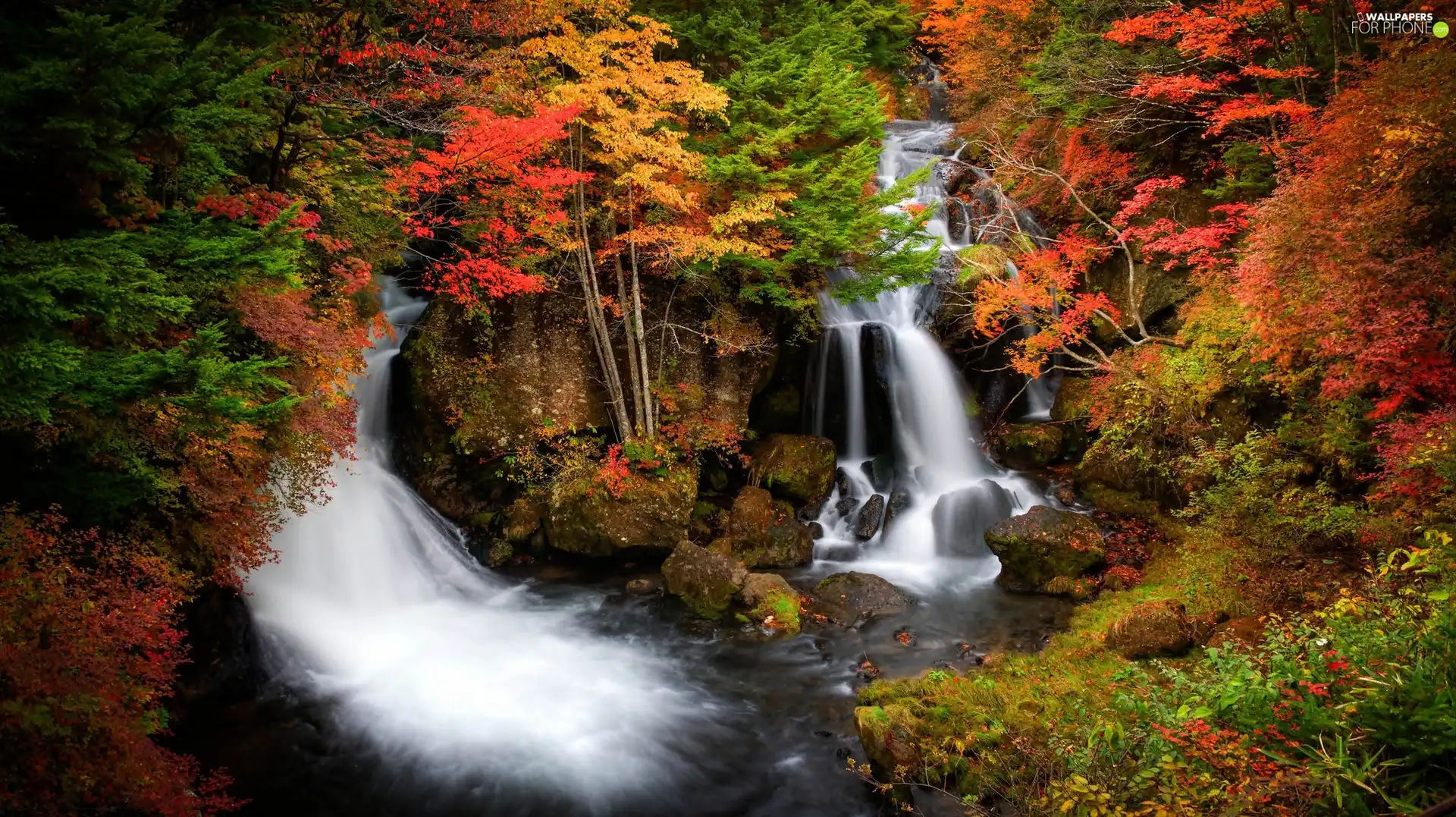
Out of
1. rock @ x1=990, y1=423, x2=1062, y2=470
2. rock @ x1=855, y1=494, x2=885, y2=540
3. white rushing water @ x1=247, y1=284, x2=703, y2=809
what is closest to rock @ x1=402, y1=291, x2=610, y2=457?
white rushing water @ x1=247, y1=284, x2=703, y2=809

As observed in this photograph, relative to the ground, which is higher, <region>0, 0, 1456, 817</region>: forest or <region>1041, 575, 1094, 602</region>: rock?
<region>0, 0, 1456, 817</region>: forest

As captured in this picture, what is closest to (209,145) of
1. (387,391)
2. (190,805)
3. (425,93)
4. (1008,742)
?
(425,93)

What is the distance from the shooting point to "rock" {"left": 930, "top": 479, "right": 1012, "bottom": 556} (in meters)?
12.3

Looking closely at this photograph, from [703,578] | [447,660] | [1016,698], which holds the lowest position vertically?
[1016,698]

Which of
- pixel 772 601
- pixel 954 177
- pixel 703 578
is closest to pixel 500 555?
pixel 703 578

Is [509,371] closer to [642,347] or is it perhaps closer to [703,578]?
[642,347]

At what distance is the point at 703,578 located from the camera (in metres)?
10.6

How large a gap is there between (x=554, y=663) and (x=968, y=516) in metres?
8.19

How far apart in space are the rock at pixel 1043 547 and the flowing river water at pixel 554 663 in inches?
15.7

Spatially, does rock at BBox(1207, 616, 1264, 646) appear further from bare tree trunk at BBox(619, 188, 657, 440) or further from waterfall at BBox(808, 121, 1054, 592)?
bare tree trunk at BBox(619, 188, 657, 440)

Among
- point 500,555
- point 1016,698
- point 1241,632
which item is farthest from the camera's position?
point 500,555

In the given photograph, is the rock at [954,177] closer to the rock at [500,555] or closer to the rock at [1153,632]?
the rock at [1153,632]

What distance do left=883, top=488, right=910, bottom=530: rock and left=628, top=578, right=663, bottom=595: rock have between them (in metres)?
4.87

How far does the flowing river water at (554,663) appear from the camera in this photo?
22.7 ft
